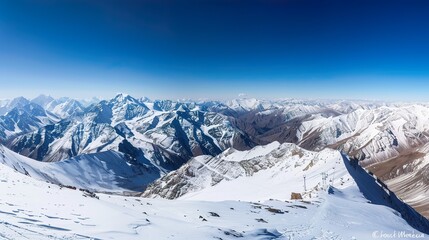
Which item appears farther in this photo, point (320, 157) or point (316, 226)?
point (320, 157)

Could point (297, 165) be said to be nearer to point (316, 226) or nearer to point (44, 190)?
point (316, 226)

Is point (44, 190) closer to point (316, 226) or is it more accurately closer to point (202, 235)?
point (202, 235)

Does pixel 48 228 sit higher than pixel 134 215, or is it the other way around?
pixel 48 228

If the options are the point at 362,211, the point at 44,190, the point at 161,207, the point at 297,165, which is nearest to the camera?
the point at 44,190

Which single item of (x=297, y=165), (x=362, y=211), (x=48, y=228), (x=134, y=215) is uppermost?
(x=48, y=228)

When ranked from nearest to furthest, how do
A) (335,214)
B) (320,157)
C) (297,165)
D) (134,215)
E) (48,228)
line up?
(48,228) → (134,215) → (335,214) → (320,157) → (297,165)

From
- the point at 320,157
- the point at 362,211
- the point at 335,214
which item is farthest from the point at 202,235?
the point at 320,157
